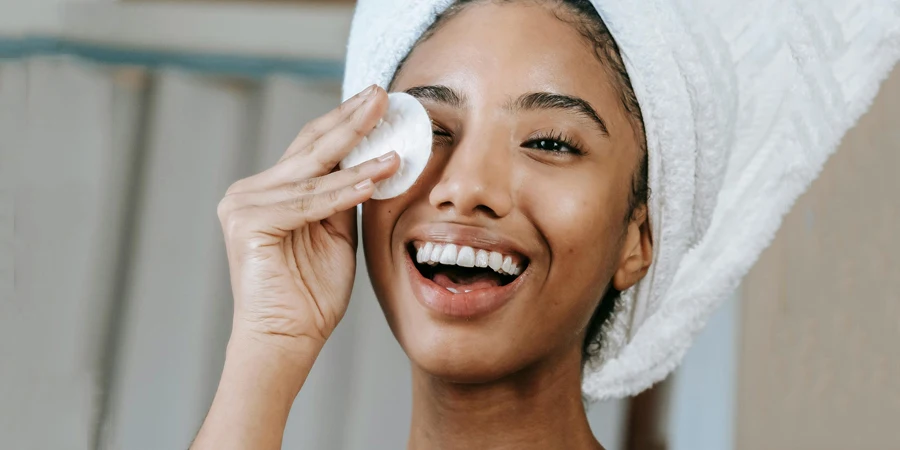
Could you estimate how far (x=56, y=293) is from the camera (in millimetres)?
1112

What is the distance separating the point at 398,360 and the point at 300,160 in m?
0.50

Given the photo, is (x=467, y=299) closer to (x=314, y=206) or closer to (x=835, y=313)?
(x=314, y=206)

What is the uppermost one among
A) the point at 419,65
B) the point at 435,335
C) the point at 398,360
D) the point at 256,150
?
the point at 419,65

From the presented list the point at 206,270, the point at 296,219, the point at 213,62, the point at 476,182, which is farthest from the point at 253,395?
the point at 213,62

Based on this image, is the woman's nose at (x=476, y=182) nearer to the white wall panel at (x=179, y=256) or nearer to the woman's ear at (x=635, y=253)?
the woman's ear at (x=635, y=253)

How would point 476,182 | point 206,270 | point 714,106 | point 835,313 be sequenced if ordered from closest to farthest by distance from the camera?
point 476,182, point 714,106, point 835,313, point 206,270

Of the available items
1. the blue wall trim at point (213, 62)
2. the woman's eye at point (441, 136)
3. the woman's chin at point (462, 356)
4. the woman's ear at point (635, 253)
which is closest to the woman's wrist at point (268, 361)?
the woman's chin at point (462, 356)

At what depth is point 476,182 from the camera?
68cm

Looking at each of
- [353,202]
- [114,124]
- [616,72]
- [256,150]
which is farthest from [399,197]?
[114,124]

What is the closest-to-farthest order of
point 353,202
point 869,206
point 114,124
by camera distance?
point 353,202, point 869,206, point 114,124

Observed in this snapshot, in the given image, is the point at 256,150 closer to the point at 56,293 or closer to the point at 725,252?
the point at 56,293

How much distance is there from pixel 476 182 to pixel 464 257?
6 centimetres

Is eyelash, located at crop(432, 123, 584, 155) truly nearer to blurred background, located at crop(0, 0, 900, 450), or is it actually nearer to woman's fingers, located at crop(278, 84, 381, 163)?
woman's fingers, located at crop(278, 84, 381, 163)

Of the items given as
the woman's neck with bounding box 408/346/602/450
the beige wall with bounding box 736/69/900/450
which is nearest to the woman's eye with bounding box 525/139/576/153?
the woman's neck with bounding box 408/346/602/450
